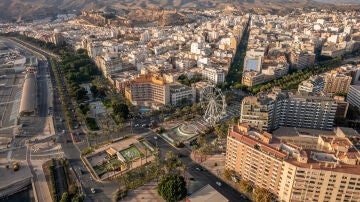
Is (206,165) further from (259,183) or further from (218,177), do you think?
(259,183)

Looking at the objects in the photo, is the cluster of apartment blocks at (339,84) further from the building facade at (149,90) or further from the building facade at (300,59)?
the building facade at (149,90)

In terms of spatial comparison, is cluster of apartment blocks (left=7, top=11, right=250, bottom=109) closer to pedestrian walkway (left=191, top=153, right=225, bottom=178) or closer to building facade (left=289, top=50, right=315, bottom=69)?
building facade (left=289, top=50, right=315, bottom=69)

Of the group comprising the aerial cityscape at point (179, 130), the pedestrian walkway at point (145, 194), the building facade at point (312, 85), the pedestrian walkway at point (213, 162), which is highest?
the building facade at point (312, 85)

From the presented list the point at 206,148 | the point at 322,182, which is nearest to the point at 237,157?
the point at 206,148

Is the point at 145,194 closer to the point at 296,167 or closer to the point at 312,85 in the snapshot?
the point at 296,167

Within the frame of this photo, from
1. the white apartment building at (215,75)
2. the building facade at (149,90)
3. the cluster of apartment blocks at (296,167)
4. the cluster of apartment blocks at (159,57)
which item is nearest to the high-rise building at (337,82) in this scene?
the white apartment building at (215,75)
